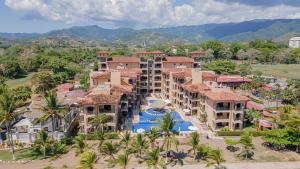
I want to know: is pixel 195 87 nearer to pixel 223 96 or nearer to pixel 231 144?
pixel 223 96

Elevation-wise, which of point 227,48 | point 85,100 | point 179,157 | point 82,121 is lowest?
point 179,157

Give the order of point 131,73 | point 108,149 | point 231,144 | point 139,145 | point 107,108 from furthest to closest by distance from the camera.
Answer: point 131,73 < point 107,108 < point 231,144 < point 139,145 < point 108,149

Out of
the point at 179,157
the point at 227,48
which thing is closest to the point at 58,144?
the point at 179,157

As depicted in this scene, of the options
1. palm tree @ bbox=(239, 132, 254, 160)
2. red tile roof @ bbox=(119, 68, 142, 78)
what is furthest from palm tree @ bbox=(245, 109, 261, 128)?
red tile roof @ bbox=(119, 68, 142, 78)

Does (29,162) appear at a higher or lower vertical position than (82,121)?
lower

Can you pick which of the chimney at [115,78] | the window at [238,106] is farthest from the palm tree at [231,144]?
the chimney at [115,78]

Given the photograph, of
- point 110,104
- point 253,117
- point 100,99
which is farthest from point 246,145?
point 100,99

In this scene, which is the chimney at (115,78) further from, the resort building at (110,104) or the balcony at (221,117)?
the balcony at (221,117)

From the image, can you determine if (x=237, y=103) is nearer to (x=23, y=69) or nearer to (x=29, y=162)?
(x=29, y=162)
